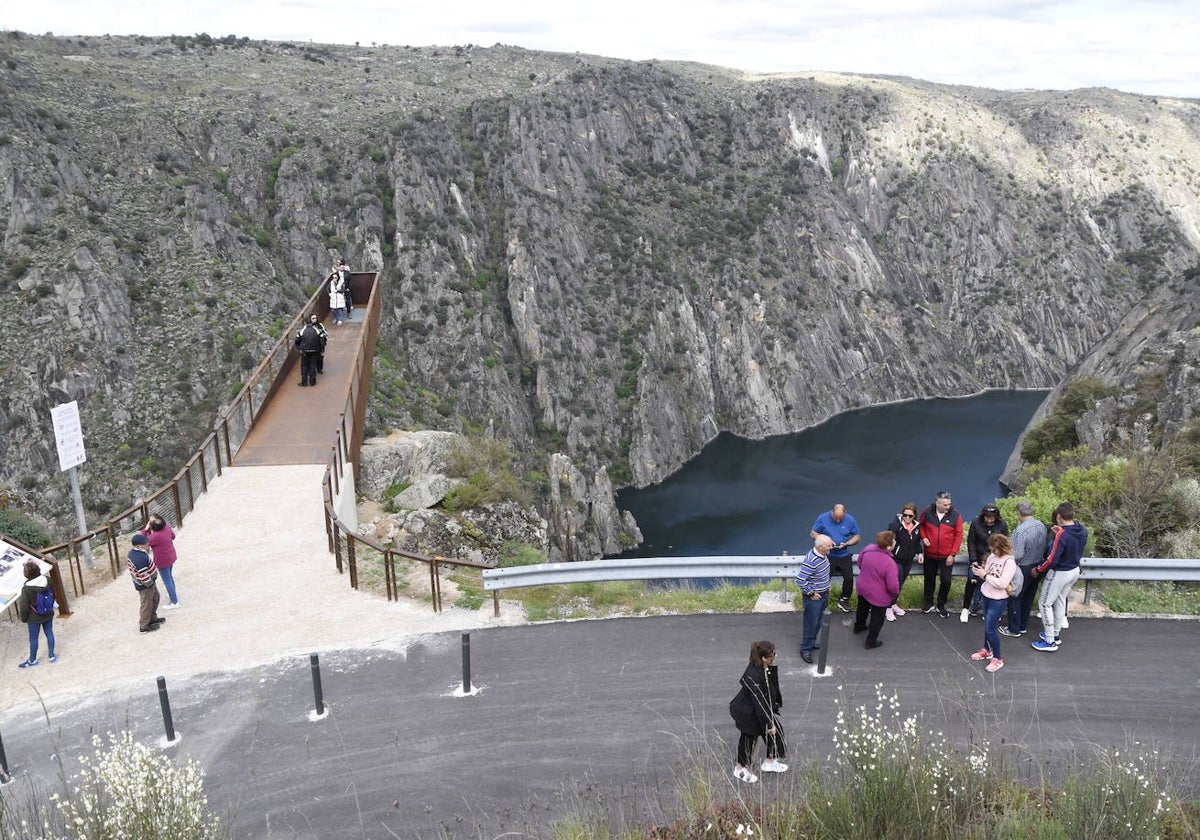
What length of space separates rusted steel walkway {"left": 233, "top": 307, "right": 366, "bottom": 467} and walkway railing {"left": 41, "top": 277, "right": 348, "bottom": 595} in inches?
8.8

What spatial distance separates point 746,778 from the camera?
281 inches

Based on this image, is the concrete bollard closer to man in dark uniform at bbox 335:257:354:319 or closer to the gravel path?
the gravel path

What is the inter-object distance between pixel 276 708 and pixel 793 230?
117 m

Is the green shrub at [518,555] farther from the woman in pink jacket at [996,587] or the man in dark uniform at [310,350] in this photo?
the woman in pink jacket at [996,587]

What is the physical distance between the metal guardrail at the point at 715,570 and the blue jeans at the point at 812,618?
1.27 metres

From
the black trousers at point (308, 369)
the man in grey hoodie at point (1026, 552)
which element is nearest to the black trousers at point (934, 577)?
the man in grey hoodie at point (1026, 552)

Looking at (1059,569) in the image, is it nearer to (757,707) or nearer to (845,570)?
(845,570)

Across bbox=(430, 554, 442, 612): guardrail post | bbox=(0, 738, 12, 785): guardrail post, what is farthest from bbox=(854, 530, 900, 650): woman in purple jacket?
bbox=(0, 738, 12, 785): guardrail post

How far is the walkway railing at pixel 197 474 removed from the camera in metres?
12.3

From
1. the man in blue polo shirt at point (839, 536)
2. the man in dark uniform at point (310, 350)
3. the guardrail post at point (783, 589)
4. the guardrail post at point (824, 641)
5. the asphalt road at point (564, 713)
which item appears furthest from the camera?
the man in dark uniform at point (310, 350)

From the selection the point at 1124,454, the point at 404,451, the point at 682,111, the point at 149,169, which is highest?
the point at 682,111

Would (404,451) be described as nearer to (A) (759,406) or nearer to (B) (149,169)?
(B) (149,169)

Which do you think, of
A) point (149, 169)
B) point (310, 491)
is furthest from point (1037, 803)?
point (149, 169)

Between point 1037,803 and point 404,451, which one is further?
point 404,451
